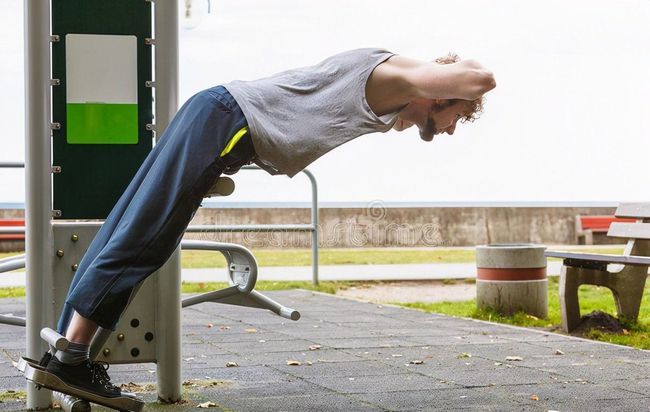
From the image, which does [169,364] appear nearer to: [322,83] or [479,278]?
[322,83]

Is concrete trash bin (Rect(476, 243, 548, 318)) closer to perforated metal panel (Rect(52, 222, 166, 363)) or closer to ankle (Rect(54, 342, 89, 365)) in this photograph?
perforated metal panel (Rect(52, 222, 166, 363))

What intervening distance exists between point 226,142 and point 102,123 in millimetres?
1026

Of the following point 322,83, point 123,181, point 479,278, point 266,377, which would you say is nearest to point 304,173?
point 479,278

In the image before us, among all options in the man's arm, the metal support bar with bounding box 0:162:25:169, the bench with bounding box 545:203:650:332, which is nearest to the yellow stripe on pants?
the man's arm

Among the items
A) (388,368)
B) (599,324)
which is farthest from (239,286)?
(599,324)

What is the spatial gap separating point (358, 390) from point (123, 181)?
1389mm

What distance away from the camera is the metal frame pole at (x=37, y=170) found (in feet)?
13.0

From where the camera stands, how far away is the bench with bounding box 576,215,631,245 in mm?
22516

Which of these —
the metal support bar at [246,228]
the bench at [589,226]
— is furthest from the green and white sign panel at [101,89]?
the bench at [589,226]

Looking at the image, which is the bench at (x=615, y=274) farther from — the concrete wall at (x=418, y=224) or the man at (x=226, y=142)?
the concrete wall at (x=418, y=224)

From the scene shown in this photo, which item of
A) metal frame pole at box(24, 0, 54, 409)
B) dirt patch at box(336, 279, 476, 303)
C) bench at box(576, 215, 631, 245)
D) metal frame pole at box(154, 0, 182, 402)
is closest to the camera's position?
metal frame pole at box(24, 0, 54, 409)

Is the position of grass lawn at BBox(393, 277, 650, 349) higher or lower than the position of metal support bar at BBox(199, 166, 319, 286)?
lower

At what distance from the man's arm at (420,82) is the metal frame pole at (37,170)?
4.72 ft

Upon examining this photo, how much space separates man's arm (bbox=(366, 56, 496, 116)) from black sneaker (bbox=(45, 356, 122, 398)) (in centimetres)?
128
